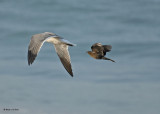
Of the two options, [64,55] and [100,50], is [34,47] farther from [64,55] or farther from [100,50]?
[64,55]

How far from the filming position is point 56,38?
7652mm

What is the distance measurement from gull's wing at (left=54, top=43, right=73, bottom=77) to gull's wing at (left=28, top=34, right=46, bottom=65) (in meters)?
0.79

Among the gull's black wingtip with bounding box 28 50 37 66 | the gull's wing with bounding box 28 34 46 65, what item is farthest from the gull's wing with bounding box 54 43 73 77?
the gull's black wingtip with bounding box 28 50 37 66

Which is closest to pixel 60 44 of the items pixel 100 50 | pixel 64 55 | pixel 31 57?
pixel 64 55

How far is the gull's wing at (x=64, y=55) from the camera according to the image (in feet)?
25.4

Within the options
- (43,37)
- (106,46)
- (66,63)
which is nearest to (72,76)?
(66,63)

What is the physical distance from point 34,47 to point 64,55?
1.11 m

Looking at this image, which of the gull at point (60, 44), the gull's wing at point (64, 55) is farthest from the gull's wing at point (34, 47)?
the gull's wing at point (64, 55)

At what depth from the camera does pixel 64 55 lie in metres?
7.80

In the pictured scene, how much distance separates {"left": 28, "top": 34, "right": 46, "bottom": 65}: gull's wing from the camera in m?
6.66

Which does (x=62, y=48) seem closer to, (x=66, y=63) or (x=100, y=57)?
(x=66, y=63)

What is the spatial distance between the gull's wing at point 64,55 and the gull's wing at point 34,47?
0.79m

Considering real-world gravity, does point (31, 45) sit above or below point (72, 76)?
above

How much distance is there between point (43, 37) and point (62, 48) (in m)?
0.77
